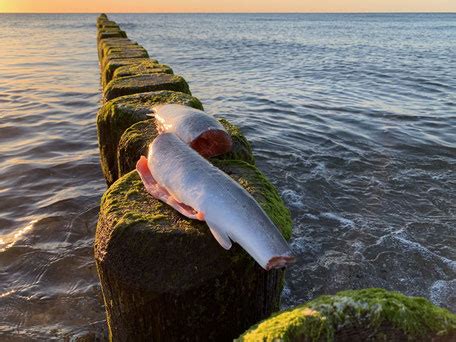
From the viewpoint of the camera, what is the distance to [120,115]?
4.61 m

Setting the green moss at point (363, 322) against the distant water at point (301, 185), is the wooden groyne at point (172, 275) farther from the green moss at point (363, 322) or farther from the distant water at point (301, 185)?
the distant water at point (301, 185)

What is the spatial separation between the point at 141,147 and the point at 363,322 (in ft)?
7.97

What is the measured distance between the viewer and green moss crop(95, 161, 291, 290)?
7.89 ft

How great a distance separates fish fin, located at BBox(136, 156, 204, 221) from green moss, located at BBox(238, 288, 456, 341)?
83 centimetres

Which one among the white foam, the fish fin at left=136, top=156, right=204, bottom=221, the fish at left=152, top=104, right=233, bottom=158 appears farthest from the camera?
the white foam

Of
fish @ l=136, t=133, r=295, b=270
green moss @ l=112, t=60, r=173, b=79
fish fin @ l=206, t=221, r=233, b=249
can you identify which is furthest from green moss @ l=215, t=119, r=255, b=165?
green moss @ l=112, t=60, r=173, b=79

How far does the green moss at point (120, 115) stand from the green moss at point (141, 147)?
513 mm

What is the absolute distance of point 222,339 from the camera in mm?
2658

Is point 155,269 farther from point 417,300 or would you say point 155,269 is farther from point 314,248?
point 314,248

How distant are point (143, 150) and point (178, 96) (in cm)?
138

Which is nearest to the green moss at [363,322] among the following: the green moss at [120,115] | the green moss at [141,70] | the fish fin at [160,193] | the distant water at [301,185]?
the fish fin at [160,193]

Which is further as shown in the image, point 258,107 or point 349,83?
point 349,83

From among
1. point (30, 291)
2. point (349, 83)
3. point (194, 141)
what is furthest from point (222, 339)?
point (349, 83)

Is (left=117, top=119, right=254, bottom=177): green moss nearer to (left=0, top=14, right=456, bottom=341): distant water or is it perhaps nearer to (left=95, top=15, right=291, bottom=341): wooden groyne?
(left=95, top=15, right=291, bottom=341): wooden groyne
